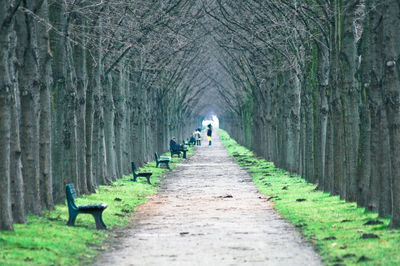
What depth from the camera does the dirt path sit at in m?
12.7

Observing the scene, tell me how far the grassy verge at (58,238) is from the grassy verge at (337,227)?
13.3 ft

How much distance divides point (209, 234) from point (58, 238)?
3096 millimetres

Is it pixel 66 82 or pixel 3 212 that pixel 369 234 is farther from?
pixel 66 82

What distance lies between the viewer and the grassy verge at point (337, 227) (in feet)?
41.0

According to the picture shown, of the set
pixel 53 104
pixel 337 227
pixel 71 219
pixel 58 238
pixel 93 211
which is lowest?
pixel 337 227

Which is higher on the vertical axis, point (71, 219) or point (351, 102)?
point (351, 102)

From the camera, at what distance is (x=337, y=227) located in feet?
54.9

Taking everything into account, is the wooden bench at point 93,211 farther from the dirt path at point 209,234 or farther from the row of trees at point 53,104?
the row of trees at point 53,104

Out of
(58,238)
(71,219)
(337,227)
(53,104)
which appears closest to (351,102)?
(337,227)

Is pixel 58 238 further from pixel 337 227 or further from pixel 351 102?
pixel 351 102

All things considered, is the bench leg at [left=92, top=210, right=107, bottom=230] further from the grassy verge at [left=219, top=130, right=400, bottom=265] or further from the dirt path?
the grassy verge at [left=219, top=130, right=400, bottom=265]

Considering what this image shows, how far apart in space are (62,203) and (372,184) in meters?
8.55

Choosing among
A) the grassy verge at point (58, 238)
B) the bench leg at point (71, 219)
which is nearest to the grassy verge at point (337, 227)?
the grassy verge at point (58, 238)

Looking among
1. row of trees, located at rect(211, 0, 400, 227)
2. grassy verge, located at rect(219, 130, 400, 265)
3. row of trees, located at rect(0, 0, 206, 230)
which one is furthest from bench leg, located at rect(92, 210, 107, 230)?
row of trees, located at rect(211, 0, 400, 227)
